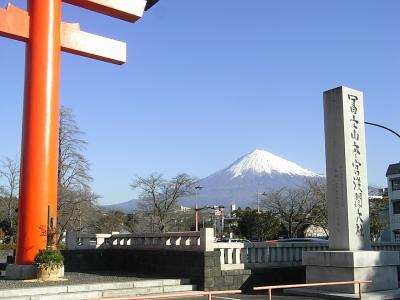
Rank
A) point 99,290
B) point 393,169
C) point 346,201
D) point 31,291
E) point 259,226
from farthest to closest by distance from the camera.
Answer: point 393,169
point 259,226
point 346,201
point 99,290
point 31,291

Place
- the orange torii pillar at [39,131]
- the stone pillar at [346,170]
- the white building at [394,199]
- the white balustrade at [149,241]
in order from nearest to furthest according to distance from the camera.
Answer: the stone pillar at [346,170], the white balustrade at [149,241], the orange torii pillar at [39,131], the white building at [394,199]

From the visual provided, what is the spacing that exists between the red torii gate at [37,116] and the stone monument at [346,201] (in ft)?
27.3

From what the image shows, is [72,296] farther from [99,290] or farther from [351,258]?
[351,258]

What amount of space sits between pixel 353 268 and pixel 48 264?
8633mm

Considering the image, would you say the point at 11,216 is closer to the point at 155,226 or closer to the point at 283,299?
the point at 155,226

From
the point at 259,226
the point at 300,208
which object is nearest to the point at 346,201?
the point at 300,208

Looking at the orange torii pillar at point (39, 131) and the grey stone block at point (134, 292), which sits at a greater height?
the orange torii pillar at point (39, 131)

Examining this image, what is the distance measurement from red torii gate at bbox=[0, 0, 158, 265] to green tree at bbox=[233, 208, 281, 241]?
38.7m

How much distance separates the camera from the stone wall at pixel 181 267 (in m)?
14.5

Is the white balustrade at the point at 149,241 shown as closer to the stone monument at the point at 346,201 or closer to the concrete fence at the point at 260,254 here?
the concrete fence at the point at 260,254

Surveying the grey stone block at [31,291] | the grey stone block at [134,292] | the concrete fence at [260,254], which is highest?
the concrete fence at [260,254]

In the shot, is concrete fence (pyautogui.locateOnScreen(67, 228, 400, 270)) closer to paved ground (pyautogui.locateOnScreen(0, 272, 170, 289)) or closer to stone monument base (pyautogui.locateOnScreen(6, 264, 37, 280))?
paved ground (pyautogui.locateOnScreen(0, 272, 170, 289))

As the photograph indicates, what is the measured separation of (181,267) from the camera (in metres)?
15.3

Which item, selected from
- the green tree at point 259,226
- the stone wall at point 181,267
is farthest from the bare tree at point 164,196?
the stone wall at point 181,267
